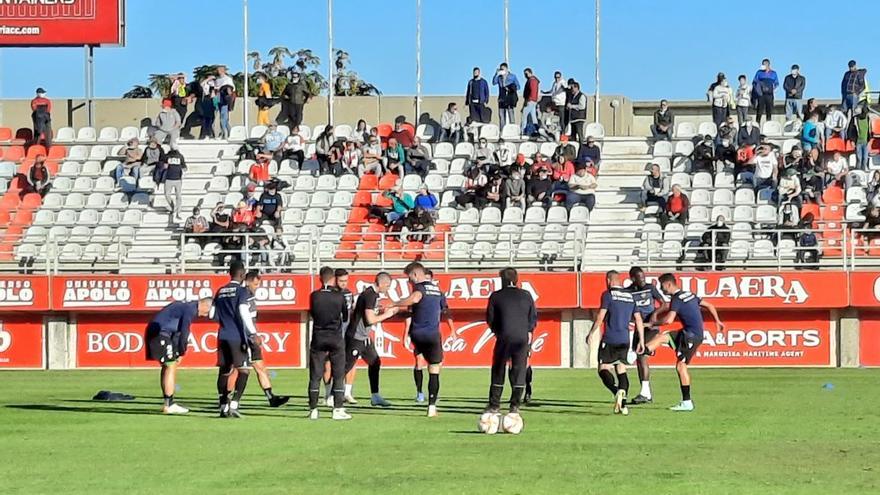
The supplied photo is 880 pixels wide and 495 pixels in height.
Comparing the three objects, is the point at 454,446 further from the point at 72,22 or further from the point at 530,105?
the point at 72,22

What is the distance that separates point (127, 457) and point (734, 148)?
2510 cm

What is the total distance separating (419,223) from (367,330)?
13.4 metres

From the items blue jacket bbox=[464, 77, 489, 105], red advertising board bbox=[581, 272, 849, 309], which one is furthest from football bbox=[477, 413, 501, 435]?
blue jacket bbox=[464, 77, 489, 105]

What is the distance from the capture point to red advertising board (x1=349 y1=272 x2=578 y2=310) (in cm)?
3269

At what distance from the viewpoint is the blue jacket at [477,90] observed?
41.7m

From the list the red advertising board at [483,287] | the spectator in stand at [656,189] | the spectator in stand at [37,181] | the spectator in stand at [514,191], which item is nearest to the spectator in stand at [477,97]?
the spectator in stand at [514,191]

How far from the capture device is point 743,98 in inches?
1577

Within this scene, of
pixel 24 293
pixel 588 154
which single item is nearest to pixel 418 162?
pixel 588 154

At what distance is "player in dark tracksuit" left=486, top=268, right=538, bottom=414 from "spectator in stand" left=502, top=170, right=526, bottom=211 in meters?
19.0

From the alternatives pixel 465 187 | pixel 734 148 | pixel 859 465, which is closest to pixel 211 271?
pixel 465 187

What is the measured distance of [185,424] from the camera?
64.0 feet

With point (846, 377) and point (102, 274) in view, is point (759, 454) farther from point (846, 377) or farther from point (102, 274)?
point (102, 274)

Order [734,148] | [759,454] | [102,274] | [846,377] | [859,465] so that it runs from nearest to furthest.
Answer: [859,465] → [759,454] → [846,377] → [102,274] → [734,148]

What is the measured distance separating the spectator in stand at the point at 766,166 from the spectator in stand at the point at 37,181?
1759 cm
